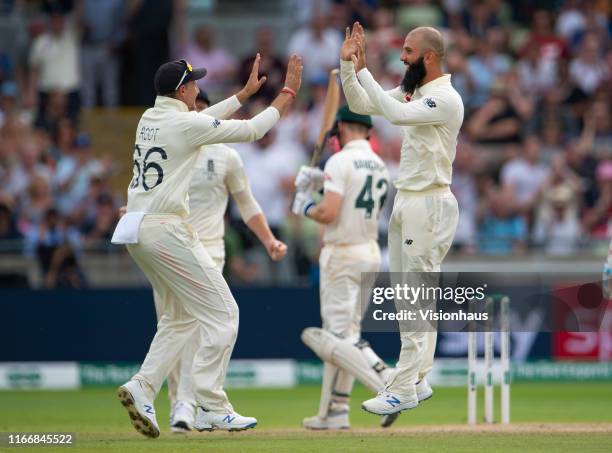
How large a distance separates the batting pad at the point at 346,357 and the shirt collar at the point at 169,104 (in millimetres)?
2497

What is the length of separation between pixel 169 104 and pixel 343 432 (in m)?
2.99

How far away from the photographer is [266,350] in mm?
16281

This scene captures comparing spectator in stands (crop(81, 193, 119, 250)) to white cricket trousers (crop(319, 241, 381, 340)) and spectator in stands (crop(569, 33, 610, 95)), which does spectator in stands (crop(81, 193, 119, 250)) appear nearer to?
white cricket trousers (crop(319, 241, 381, 340))

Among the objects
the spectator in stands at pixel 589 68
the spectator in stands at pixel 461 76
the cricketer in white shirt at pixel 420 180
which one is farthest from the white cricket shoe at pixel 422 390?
the spectator in stands at pixel 589 68

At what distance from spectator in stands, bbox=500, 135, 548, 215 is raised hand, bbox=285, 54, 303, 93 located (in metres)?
8.05

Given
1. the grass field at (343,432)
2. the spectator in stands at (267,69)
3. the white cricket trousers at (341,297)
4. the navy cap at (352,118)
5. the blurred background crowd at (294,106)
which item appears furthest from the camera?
the spectator in stands at (267,69)

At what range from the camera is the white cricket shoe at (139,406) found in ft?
31.9

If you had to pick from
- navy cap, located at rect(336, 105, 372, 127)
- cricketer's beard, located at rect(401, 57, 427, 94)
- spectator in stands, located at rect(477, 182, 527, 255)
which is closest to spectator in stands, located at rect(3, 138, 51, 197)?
spectator in stands, located at rect(477, 182, 527, 255)

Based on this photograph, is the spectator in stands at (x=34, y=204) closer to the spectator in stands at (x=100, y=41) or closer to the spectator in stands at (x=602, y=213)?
the spectator in stands at (x=100, y=41)

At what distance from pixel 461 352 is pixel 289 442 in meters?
7.11

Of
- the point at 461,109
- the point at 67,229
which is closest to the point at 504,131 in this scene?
the point at 67,229

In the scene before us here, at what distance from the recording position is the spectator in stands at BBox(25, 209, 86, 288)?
1602cm

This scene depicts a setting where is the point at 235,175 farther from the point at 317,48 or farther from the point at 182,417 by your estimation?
the point at 317,48

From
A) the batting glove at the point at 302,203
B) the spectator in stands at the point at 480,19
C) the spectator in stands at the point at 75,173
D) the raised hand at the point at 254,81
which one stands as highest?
the spectator in stands at the point at 480,19
